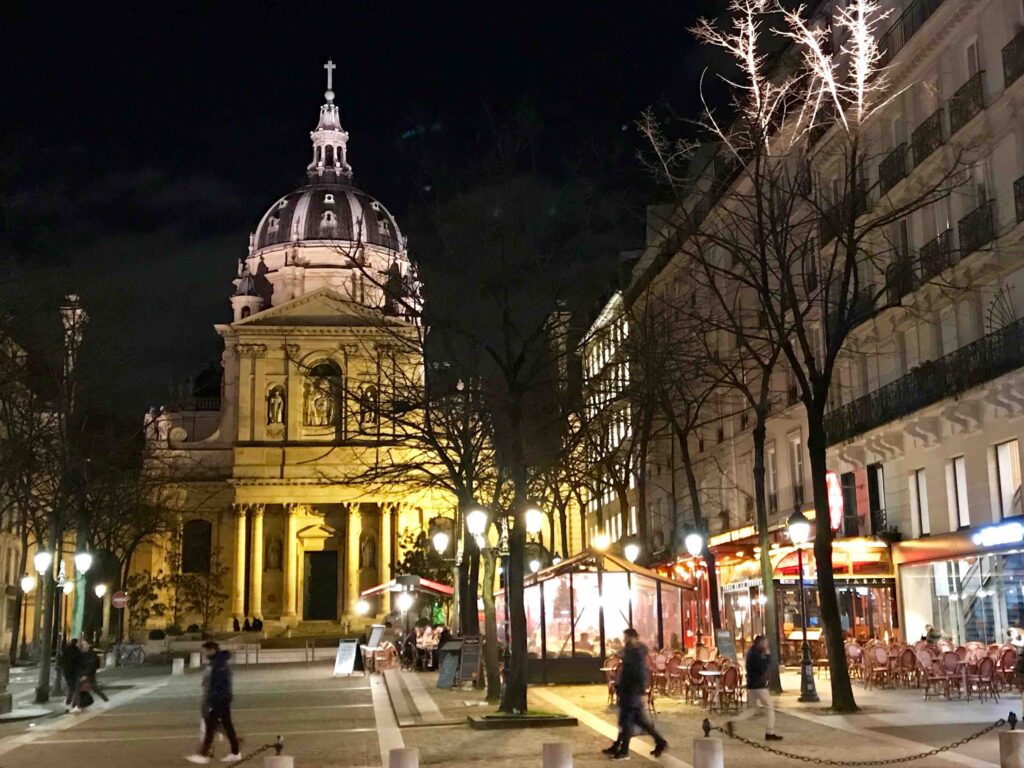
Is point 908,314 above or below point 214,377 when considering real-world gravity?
below

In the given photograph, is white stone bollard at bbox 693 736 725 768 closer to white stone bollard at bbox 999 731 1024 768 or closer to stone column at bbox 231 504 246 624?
white stone bollard at bbox 999 731 1024 768

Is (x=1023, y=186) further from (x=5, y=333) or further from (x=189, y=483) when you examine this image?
Result: (x=189, y=483)

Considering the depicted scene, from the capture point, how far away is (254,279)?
102688 millimetres

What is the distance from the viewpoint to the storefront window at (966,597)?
26.4 metres

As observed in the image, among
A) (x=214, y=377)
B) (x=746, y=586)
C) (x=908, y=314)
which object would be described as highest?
(x=214, y=377)

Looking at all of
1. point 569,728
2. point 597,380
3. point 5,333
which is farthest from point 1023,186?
point 5,333

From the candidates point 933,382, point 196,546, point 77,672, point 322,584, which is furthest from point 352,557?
point 933,382

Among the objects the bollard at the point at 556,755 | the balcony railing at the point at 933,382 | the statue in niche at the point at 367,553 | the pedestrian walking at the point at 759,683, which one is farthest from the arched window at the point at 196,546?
the bollard at the point at 556,755

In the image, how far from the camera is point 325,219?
106062mm

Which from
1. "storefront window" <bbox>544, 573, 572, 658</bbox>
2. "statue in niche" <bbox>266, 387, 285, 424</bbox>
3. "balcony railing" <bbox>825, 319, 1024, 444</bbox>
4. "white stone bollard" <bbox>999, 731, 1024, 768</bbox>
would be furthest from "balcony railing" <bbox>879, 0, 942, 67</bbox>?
"statue in niche" <bbox>266, 387, 285, 424</bbox>

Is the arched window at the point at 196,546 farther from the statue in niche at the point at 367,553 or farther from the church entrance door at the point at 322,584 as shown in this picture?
the statue in niche at the point at 367,553

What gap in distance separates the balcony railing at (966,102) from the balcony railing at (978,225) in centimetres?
202

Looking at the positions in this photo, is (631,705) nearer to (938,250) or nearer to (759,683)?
(759,683)

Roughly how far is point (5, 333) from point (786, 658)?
2204cm
